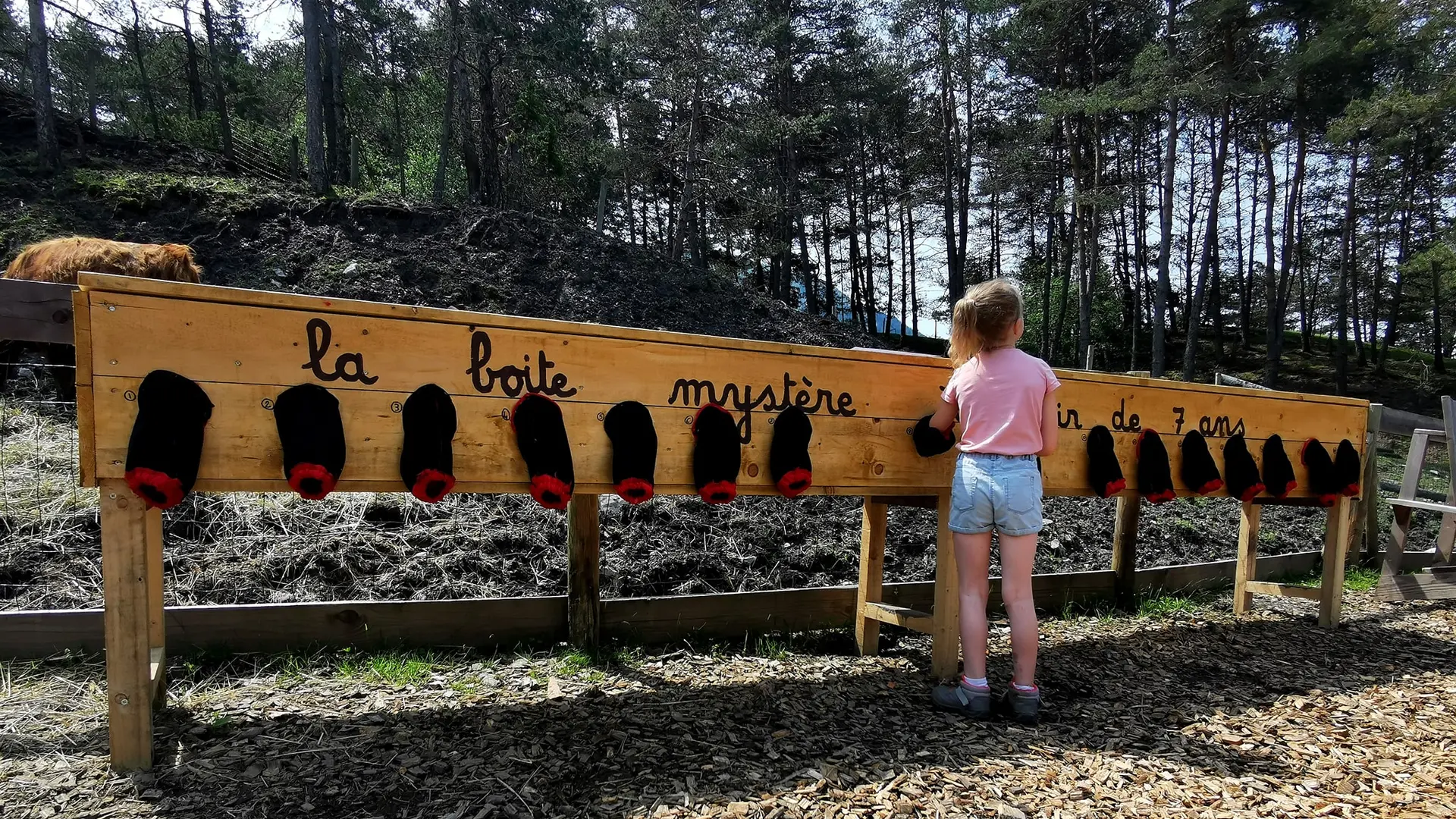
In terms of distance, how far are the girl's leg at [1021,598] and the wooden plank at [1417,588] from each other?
3.91 m

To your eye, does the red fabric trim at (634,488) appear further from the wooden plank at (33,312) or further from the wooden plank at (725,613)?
the wooden plank at (33,312)

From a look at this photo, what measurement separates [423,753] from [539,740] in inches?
12.8

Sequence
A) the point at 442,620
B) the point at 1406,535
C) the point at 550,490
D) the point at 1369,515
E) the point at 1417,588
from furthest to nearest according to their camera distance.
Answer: the point at 1369,515, the point at 1406,535, the point at 1417,588, the point at 442,620, the point at 550,490

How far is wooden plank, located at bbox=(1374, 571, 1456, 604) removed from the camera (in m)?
4.75

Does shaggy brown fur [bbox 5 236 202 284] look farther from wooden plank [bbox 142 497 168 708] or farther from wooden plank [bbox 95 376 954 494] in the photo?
wooden plank [bbox 95 376 954 494]

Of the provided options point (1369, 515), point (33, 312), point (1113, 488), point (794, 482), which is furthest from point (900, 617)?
point (1369, 515)

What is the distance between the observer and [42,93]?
1009 centimetres

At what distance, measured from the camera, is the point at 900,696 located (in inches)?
112

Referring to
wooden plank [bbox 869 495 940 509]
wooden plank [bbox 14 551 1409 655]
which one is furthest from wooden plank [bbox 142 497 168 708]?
wooden plank [bbox 869 495 940 509]

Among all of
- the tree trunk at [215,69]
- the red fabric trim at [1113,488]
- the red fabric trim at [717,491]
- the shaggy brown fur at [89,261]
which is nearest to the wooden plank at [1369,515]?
the red fabric trim at [1113,488]

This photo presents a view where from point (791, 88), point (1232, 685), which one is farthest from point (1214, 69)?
point (1232, 685)

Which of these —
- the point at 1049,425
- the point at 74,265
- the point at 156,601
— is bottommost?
the point at 156,601

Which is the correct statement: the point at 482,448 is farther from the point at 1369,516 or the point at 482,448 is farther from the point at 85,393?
the point at 1369,516

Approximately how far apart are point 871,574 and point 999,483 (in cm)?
92
